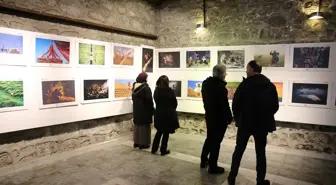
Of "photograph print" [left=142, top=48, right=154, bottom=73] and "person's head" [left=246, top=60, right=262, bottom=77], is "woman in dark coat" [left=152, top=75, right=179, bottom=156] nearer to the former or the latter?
"person's head" [left=246, top=60, right=262, bottom=77]

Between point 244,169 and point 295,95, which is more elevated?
point 295,95

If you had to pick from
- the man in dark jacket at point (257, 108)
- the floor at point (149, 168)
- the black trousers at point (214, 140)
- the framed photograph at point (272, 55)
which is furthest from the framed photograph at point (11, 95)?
the framed photograph at point (272, 55)

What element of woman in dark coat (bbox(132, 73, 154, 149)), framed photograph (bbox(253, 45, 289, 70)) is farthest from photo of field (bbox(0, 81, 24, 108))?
framed photograph (bbox(253, 45, 289, 70))

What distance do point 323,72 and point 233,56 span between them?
182cm

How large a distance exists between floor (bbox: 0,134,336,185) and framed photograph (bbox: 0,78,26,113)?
0.99 meters

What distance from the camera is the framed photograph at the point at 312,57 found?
477 cm

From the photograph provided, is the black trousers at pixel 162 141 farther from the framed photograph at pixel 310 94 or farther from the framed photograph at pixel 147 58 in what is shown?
the framed photograph at pixel 310 94

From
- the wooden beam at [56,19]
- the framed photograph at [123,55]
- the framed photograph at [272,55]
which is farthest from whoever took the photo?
the framed photograph at [123,55]

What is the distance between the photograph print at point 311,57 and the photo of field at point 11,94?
517cm

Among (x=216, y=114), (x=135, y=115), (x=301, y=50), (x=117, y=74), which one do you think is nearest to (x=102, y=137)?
(x=135, y=115)

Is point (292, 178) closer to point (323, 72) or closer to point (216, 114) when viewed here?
point (216, 114)

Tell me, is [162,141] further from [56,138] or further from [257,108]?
[257,108]

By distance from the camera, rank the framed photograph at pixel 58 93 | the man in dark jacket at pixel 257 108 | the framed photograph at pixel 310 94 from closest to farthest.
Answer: the man in dark jacket at pixel 257 108
the framed photograph at pixel 58 93
the framed photograph at pixel 310 94

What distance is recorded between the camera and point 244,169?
4.12 meters
